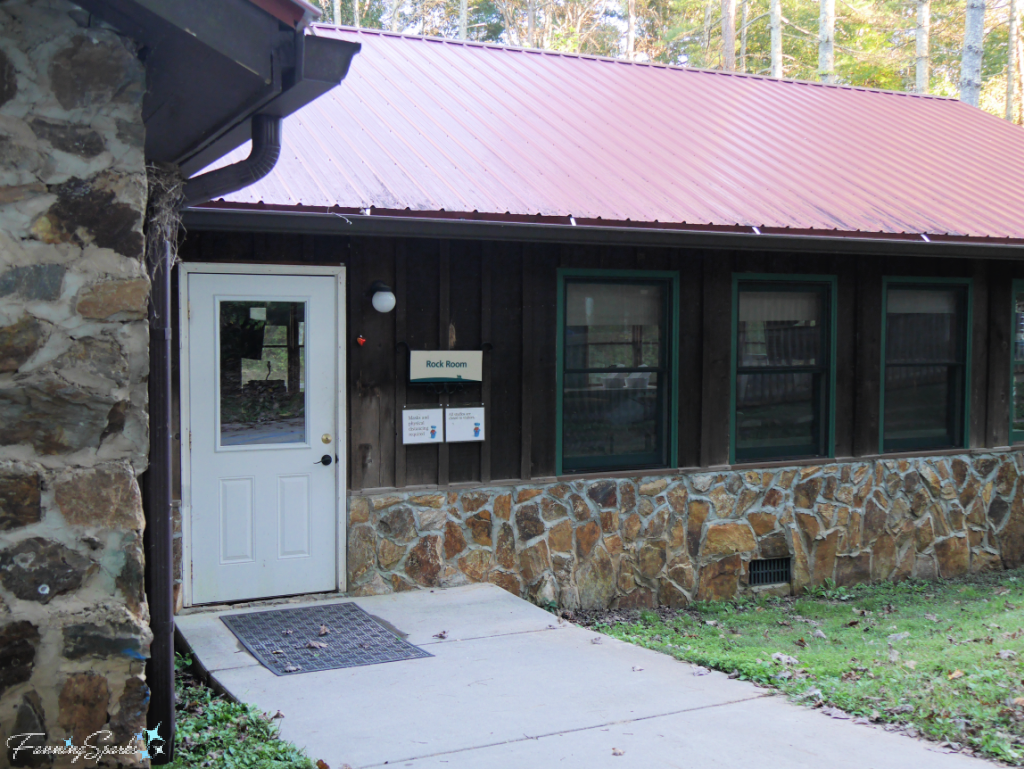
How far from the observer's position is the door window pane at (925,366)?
8438 mm

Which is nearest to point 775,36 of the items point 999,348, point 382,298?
point 999,348

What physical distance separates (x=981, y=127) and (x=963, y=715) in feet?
30.4

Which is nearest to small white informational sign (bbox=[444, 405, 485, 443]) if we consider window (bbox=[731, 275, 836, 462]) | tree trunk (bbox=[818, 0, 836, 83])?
window (bbox=[731, 275, 836, 462])

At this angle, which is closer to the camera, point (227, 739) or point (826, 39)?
point (227, 739)

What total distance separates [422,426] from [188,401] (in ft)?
5.27

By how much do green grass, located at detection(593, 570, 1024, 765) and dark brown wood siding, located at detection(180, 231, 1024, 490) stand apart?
1293 millimetres

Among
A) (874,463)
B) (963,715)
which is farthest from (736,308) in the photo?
(963,715)

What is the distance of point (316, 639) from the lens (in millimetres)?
5516

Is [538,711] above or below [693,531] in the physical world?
below

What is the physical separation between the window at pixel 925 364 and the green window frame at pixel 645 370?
7.07 feet

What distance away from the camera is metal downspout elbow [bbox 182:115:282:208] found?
3664 mm

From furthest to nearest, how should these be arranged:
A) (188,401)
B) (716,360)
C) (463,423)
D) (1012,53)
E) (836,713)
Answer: (1012,53) → (716,360) → (463,423) → (188,401) → (836,713)

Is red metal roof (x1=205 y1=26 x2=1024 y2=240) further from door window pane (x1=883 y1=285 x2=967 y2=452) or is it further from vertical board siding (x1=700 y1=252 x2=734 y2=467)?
door window pane (x1=883 y1=285 x2=967 y2=452)

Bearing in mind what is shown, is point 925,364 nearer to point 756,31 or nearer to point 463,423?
point 463,423
